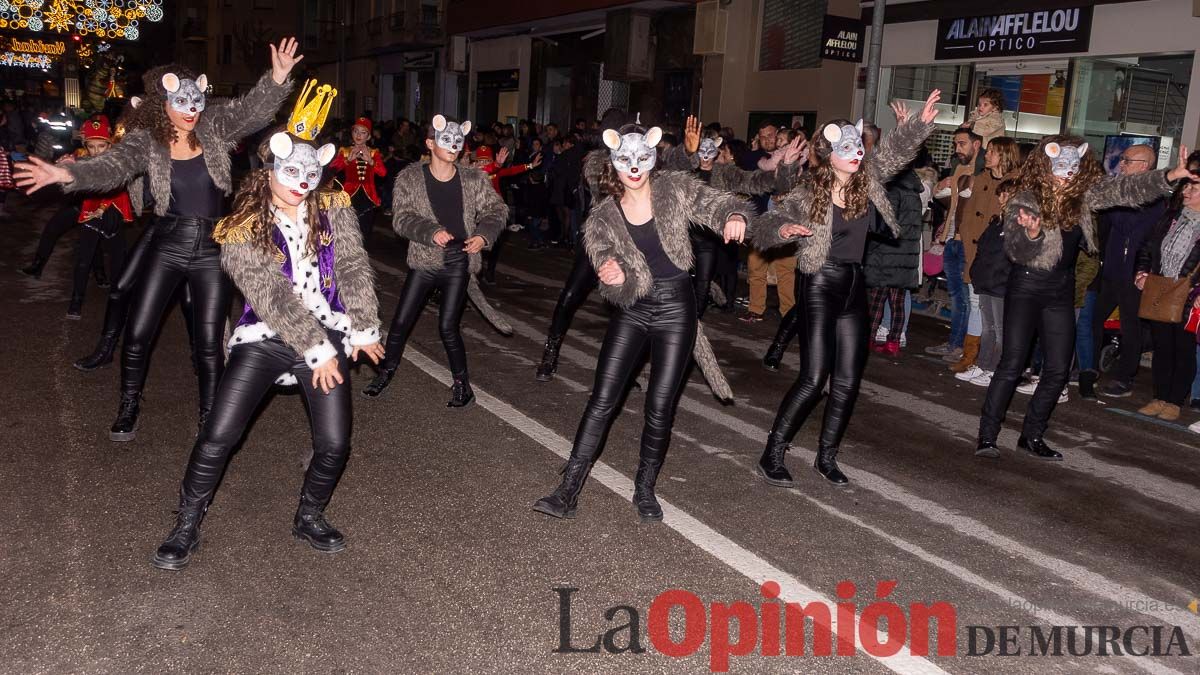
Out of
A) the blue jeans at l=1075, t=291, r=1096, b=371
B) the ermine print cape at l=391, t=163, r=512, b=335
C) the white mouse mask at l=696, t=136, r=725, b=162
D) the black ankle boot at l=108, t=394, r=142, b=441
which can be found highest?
the white mouse mask at l=696, t=136, r=725, b=162

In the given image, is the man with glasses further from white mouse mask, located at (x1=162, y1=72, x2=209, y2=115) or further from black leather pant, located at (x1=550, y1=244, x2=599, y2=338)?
white mouse mask, located at (x1=162, y1=72, x2=209, y2=115)

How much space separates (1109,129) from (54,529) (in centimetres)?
1502

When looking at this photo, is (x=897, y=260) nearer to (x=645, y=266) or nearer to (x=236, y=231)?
(x=645, y=266)

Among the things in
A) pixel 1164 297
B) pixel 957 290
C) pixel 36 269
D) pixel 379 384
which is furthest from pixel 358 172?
pixel 1164 297

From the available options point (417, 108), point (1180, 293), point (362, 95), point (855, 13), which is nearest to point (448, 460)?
point (1180, 293)

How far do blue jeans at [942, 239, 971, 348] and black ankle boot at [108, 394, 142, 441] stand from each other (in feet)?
24.5

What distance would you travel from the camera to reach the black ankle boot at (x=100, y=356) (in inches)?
309

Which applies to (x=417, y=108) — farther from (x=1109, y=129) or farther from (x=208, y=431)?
(x=208, y=431)

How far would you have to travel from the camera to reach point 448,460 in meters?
6.09

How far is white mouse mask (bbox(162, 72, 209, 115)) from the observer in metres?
5.86

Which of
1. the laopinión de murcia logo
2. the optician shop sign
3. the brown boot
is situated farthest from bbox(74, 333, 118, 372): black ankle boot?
the optician shop sign

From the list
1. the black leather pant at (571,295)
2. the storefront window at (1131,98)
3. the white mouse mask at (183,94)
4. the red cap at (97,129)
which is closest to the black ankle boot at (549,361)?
the black leather pant at (571,295)

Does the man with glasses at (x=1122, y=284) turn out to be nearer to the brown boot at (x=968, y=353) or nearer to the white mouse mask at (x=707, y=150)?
the brown boot at (x=968, y=353)

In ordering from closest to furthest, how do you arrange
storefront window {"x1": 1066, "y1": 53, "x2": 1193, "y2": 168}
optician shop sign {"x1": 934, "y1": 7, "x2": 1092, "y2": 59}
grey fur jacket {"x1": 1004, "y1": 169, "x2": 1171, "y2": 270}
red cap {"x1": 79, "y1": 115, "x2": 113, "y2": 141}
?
1. grey fur jacket {"x1": 1004, "y1": 169, "x2": 1171, "y2": 270}
2. red cap {"x1": 79, "y1": 115, "x2": 113, "y2": 141}
3. storefront window {"x1": 1066, "y1": 53, "x2": 1193, "y2": 168}
4. optician shop sign {"x1": 934, "y1": 7, "x2": 1092, "y2": 59}
